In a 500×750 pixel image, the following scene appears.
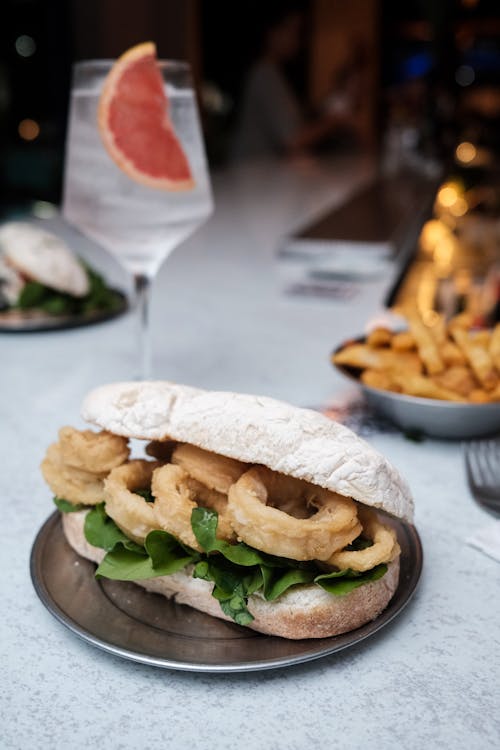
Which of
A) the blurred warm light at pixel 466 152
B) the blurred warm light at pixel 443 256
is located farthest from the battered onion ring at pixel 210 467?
the blurred warm light at pixel 466 152

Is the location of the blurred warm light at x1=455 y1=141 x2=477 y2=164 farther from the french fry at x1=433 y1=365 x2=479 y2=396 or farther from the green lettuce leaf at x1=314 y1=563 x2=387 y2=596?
the green lettuce leaf at x1=314 y1=563 x2=387 y2=596

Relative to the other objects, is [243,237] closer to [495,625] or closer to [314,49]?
[495,625]

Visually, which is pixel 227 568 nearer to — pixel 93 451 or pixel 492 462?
pixel 93 451

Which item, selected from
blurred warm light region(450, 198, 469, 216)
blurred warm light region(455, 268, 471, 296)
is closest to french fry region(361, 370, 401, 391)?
blurred warm light region(455, 268, 471, 296)

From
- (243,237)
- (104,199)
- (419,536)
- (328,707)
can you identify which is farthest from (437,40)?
(328,707)

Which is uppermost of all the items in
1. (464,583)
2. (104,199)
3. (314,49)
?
(104,199)

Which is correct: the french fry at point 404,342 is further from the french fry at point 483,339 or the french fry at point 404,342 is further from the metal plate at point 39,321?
the metal plate at point 39,321

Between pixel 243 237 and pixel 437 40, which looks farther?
pixel 437 40
